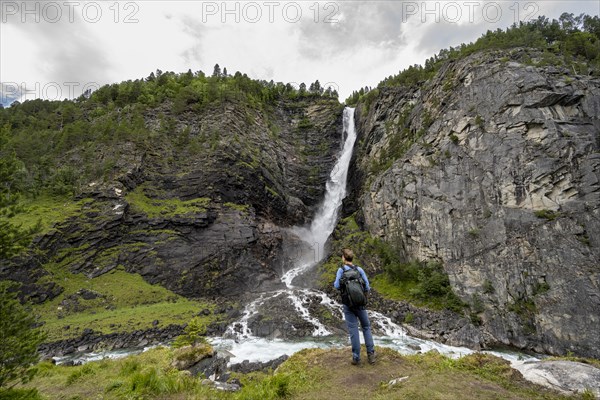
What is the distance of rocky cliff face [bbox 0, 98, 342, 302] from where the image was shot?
1511 inches

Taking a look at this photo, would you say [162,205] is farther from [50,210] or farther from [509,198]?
[509,198]

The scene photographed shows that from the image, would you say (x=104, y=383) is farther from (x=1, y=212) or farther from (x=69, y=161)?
(x=69, y=161)

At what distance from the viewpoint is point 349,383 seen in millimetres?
6648

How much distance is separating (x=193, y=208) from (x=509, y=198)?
40311 mm

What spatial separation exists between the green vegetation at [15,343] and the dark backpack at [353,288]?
26.5 ft

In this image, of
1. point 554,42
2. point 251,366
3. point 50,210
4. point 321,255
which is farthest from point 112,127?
point 554,42

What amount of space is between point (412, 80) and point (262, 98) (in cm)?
4106

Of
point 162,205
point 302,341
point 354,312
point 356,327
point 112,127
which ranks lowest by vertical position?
point 302,341

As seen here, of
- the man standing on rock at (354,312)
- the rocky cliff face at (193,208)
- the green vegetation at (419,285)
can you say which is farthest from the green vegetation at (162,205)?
the man standing on rock at (354,312)

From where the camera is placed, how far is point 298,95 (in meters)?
90.9

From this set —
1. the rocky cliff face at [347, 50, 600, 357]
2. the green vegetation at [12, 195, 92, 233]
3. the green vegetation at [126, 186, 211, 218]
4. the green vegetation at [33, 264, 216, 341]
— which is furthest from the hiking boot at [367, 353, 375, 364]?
the green vegetation at [12, 195, 92, 233]

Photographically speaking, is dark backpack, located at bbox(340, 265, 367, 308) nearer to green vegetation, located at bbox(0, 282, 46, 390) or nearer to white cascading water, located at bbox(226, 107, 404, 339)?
green vegetation, located at bbox(0, 282, 46, 390)

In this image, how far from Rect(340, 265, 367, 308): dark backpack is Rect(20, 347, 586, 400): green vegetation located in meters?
1.62

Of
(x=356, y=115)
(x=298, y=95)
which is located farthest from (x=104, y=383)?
(x=298, y=95)
